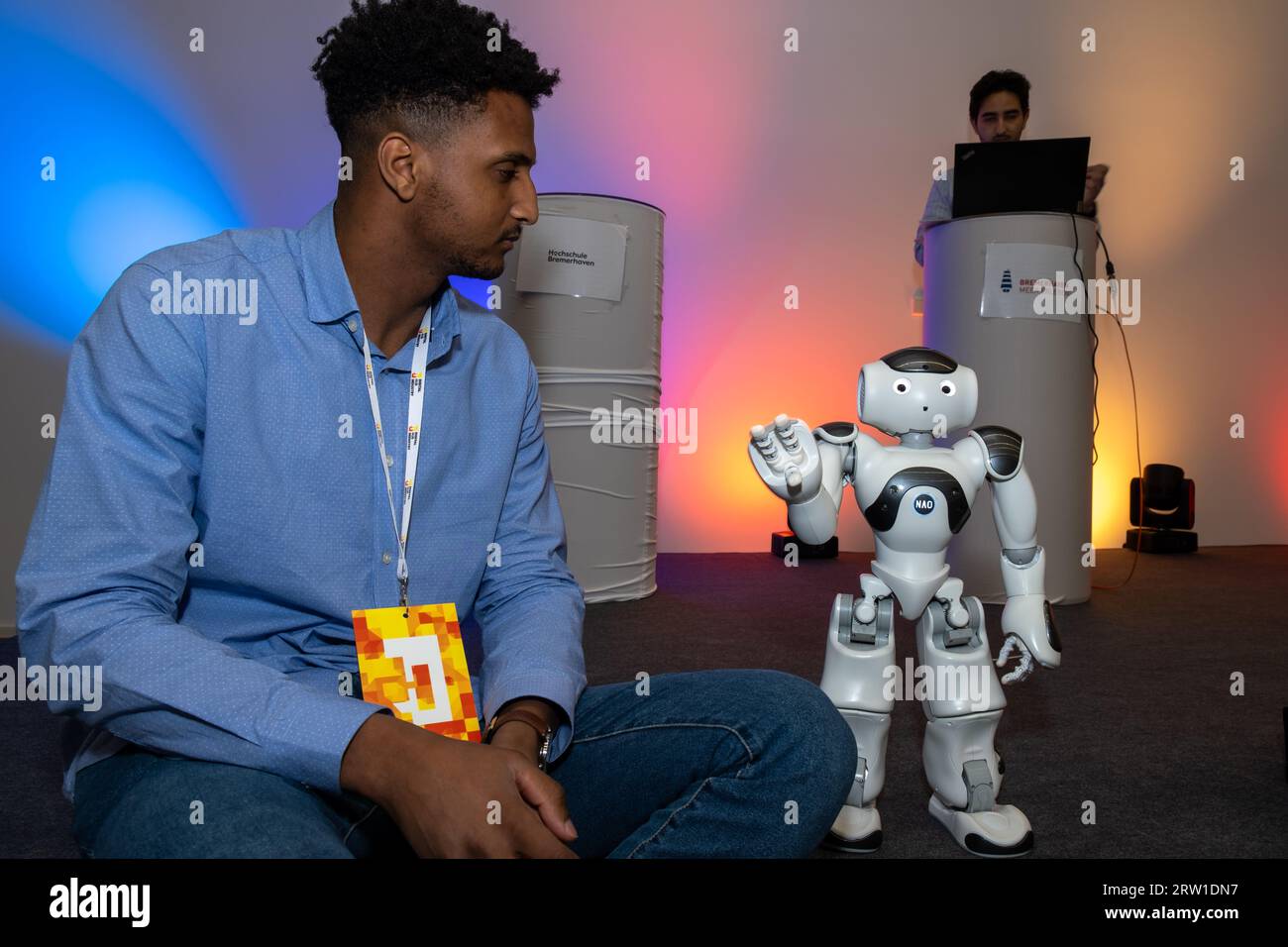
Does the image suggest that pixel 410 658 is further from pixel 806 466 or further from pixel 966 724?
pixel 966 724

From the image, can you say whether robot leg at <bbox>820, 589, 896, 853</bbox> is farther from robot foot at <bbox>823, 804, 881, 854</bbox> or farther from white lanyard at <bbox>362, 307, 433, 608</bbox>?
white lanyard at <bbox>362, 307, 433, 608</bbox>

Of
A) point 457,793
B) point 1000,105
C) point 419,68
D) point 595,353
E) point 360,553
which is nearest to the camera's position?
point 457,793

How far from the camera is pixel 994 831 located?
166 cm

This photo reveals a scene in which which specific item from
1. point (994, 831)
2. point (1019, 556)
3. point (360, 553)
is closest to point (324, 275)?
point (360, 553)

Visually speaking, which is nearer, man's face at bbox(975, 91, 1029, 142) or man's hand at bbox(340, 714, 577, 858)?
man's hand at bbox(340, 714, 577, 858)

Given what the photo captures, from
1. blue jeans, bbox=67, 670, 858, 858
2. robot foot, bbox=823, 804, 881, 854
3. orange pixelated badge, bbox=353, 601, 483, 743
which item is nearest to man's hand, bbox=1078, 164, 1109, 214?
robot foot, bbox=823, 804, 881, 854

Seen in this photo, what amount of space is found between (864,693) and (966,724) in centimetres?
18

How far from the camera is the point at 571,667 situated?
3.92ft

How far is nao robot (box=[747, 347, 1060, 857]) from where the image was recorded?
163 cm

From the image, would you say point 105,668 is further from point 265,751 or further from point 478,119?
point 478,119

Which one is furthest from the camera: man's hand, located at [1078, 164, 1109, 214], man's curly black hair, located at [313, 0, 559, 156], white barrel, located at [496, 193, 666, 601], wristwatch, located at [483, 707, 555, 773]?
man's hand, located at [1078, 164, 1109, 214]

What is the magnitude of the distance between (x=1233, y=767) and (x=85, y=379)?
2061 mm

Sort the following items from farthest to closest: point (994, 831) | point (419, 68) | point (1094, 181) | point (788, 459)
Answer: point (1094, 181)
point (994, 831)
point (788, 459)
point (419, 68)
